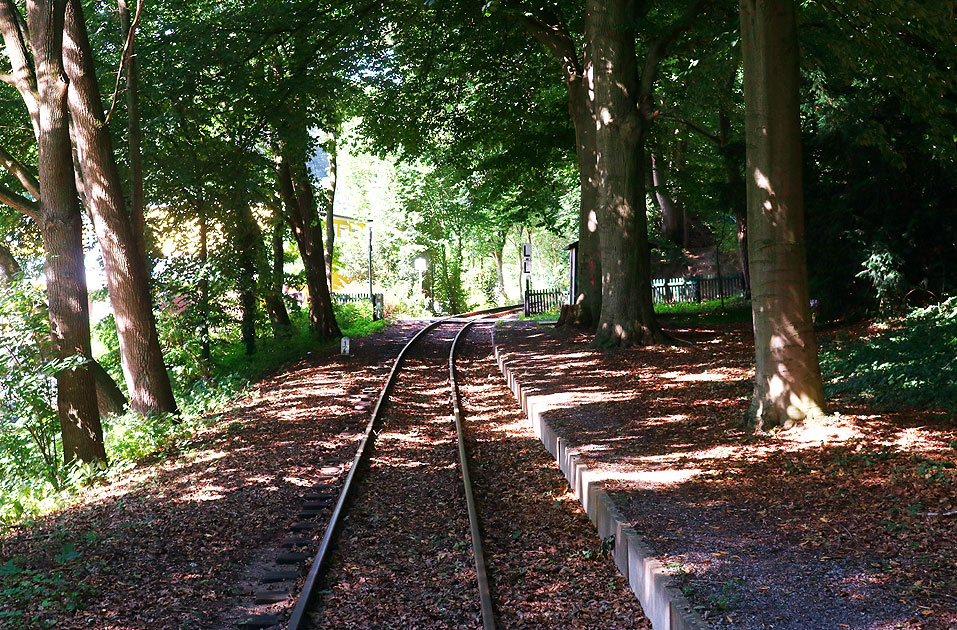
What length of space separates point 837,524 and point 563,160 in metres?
21.7

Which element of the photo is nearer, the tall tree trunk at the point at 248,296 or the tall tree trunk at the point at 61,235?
the tall tree trunk at the point at 61,235

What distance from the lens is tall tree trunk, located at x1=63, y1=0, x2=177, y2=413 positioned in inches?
420

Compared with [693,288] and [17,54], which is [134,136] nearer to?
[17,54]

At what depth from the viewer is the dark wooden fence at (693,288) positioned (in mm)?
34406

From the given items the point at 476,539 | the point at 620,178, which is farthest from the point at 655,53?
the point at 476,539

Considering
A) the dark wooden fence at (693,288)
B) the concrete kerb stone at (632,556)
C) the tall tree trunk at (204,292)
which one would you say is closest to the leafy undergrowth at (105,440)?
the tall tree trunk at (204,292)

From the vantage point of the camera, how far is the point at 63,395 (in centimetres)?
1007

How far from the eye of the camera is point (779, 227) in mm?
7984

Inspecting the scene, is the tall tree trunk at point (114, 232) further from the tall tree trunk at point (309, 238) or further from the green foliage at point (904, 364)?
the green foliage at point (904, 364)

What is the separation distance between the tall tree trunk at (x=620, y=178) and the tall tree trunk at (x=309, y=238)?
26.9 feet

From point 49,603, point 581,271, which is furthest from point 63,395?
point 581,271

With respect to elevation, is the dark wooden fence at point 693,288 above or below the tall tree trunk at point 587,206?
below

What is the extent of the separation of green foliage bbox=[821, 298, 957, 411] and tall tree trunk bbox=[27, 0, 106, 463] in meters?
9.65

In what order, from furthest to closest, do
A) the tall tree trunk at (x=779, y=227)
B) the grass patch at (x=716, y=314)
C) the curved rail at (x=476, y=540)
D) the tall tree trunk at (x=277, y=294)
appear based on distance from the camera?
the grass patch at (x=716, y=314)
the tall tree trunk at (x=277, y=294)
the tall tree trunk at (x=779, y=227)
the curved rail at (x=476, y=540)
